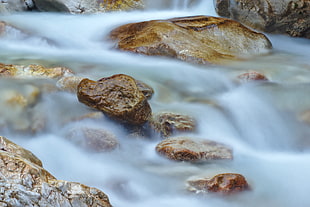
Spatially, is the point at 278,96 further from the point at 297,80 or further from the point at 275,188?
the point at 275,188

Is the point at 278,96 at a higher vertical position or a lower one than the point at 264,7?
lower

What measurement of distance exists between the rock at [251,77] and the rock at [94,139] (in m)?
2.52

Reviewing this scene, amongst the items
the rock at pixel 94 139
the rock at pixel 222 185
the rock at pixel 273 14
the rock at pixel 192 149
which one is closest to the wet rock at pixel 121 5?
the rock at pixel 273 14

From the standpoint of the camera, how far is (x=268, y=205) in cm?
314

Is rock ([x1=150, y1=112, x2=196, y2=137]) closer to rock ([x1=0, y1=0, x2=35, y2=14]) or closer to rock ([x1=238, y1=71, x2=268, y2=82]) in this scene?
rock ([x1=238, y1=71, x2=268, y2=82])

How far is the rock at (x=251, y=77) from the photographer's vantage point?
5590 millimetres

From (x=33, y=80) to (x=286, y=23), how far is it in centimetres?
623

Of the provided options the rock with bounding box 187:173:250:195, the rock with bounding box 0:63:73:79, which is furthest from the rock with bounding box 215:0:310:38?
the rock with bounding box 187:173:250:195

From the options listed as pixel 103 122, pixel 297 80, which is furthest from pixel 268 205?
pixel 297 80

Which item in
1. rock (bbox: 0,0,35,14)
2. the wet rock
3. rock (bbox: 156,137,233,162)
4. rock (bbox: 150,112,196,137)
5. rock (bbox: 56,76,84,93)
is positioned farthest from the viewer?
the wet rock

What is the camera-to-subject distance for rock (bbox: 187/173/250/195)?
10.3 ft

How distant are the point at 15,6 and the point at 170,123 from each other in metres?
7.18

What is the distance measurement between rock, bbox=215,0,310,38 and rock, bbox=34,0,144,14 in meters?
2.47

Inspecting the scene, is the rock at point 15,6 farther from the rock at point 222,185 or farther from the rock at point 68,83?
the rock at point 222,185
